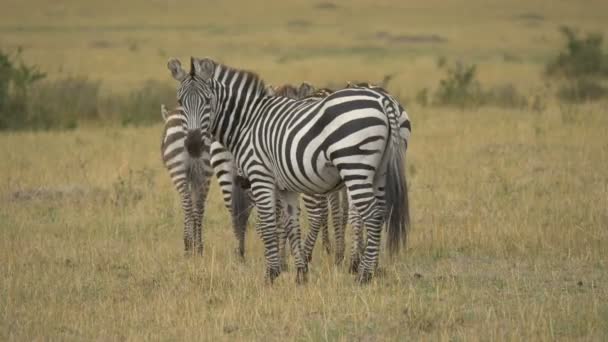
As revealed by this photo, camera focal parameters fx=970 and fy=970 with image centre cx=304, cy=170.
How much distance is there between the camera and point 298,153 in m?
8.22

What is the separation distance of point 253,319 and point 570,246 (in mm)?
3752

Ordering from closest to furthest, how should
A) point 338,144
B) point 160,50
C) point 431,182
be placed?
point 338,144
point 431,182
point 160,50

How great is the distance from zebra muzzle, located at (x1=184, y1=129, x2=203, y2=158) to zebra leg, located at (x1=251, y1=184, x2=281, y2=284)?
1.91ft

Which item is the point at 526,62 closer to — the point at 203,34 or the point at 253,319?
the point at 203,34

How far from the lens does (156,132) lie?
19500 millimetres

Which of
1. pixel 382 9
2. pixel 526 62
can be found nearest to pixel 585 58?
pixel 526 62

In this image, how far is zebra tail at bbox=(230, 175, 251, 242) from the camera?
10.0m

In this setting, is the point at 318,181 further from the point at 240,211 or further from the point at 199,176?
the point at 199,176

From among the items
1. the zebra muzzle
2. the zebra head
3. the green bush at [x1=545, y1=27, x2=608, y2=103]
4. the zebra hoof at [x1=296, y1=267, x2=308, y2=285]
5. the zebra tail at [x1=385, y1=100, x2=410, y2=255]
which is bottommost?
the zebra hoof at [x1=296, y1=267, x2=308, y2=285]

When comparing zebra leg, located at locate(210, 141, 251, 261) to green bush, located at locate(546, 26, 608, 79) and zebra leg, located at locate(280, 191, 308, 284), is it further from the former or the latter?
green bush, located at locate(546, 26, 608, 79)

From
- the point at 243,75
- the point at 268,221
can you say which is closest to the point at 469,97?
the point at 243,75

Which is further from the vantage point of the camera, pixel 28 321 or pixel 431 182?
pixel 431 182

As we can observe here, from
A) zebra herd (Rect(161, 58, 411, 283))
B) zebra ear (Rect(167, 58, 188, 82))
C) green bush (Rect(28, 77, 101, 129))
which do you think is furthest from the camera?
green bush (Rect(28, 77, 101, 129))

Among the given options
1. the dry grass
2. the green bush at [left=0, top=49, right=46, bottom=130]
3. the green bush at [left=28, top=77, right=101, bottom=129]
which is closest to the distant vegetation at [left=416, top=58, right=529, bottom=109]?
the dry grass
